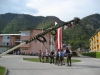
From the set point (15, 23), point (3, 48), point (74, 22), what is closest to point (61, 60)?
point (74, 22)

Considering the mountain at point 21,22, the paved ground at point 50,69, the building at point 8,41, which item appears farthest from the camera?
the mountain at point 21,22

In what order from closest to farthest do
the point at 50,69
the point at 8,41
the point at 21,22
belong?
the point at 50,69 < the point at 8,41 < the point at 21,22

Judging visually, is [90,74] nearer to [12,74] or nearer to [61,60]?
[12,74]

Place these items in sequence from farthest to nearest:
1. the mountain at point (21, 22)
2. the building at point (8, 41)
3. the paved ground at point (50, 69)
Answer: the mountain at point (21, 22), the building at point (8, 41), the paved ground at point (50, 69)

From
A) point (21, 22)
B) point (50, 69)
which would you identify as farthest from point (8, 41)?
point (50, 69)

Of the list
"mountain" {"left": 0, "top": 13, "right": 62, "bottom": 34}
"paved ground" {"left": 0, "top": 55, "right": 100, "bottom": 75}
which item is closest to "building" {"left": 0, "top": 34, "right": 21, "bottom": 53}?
"mountain" {"left": 0, "top": 13, "right": 62, "bottom": 34}

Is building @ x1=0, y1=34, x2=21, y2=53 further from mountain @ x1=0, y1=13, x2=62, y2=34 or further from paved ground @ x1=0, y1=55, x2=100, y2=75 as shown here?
paved ground @ x1=0, y1=55, x2=100, y2=75

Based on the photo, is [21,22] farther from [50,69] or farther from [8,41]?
[50,69]

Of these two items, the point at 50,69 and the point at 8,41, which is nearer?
the point at 50,69

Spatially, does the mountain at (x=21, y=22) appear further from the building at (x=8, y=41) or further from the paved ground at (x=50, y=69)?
the paved ground at (x=50, y=69)

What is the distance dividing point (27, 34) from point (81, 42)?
142 ft

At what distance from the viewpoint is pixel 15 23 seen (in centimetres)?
14662

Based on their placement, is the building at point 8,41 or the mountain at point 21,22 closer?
the building at point 8,41

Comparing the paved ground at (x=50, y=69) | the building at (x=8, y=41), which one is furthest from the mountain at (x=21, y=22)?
the paved ground at (x=50, y=69)
